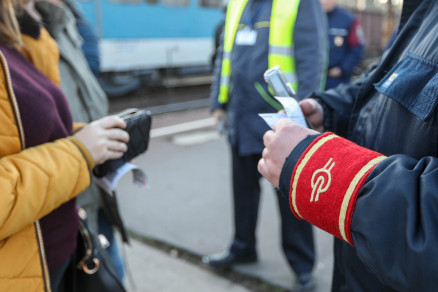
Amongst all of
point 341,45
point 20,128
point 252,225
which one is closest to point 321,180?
point 20,128

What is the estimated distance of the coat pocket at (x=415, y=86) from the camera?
85 cm

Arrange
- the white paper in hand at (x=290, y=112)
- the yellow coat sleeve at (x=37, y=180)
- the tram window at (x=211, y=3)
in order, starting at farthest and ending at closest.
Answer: the tram window at (x=211, y=3)
the white paper in hand at (x=290, y=112)
the yellow coat sleeve at (x=37, y=180)

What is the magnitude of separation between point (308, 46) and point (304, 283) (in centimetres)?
136

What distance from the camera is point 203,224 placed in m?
3.34

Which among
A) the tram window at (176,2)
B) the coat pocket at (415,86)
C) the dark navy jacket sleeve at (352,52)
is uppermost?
the coat pocket at (415,86)

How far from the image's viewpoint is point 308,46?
7.80 feet

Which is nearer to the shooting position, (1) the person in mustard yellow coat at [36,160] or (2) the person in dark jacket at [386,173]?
(2) the person in dark jacket at [386,173]

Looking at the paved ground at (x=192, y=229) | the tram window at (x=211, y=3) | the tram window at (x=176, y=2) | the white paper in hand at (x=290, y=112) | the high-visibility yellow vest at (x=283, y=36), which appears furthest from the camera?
the tram window at (x=211, y=3)

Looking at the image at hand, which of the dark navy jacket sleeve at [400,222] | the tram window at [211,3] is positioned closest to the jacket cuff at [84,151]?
the dark navy jacket sleeve at [400,222]

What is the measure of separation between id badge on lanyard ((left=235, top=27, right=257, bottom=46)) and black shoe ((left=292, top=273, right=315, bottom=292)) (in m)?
1.38

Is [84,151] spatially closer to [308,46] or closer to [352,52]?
[308,46]

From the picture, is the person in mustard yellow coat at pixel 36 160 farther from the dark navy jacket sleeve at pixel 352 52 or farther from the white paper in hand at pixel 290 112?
the dark navy jacket sleeve at pixel 352 52

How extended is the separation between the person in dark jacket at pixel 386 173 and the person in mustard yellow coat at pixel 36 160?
555 millimetres

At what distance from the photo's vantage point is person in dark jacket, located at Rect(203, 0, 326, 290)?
2363 millimetres
